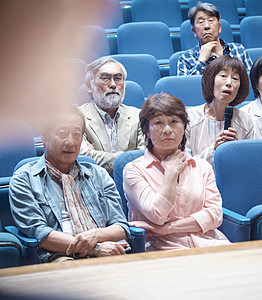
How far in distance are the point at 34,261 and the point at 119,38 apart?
4.06 ft

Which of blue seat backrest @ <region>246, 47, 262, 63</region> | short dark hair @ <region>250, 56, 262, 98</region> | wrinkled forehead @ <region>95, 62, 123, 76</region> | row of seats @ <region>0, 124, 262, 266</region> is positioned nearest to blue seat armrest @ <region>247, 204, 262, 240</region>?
row of seats @ <region>0, 124, 262, 266</region>

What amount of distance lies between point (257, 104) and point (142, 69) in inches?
18.9

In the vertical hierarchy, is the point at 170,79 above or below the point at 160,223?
above

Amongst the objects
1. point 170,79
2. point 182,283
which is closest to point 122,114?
point 170,79

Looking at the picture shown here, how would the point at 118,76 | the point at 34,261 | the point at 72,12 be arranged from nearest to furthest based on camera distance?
the point at 72,12 → the point at 34,261 → the point at 118,76

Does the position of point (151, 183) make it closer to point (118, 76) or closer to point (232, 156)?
point (232, 156)

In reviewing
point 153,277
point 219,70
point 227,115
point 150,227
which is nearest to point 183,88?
point 219,70

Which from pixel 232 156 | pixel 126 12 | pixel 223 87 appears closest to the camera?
pixel 232 156

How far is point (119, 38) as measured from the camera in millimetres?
1783

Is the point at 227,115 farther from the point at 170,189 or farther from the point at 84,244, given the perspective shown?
the point at 84,244

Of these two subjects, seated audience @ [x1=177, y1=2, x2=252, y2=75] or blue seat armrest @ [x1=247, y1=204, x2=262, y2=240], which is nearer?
blue seat armrest @ [x1=247, y1=204, x2=262, y2=240]

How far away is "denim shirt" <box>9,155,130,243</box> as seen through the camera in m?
0.73

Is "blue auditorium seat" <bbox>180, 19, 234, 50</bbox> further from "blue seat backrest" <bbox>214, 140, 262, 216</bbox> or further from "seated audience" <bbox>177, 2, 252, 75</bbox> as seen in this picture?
"blue seat backrest" <bbox>214, 140, 262, 216</bbox>

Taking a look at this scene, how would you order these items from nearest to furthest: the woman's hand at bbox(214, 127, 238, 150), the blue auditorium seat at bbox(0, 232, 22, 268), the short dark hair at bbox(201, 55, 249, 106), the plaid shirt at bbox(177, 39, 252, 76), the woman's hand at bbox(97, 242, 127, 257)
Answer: the blue auditorium seat at bbox(0, 232, 22, 268) < the woman's hand at bbox(97, 242, 127, 257) < the woman's hand at bbox(214, 127, 238, 150) < the short dark hair at bbox(201, 55, 249, 106) < the plaid shirt at bbox(177, 39, 252, 76)
